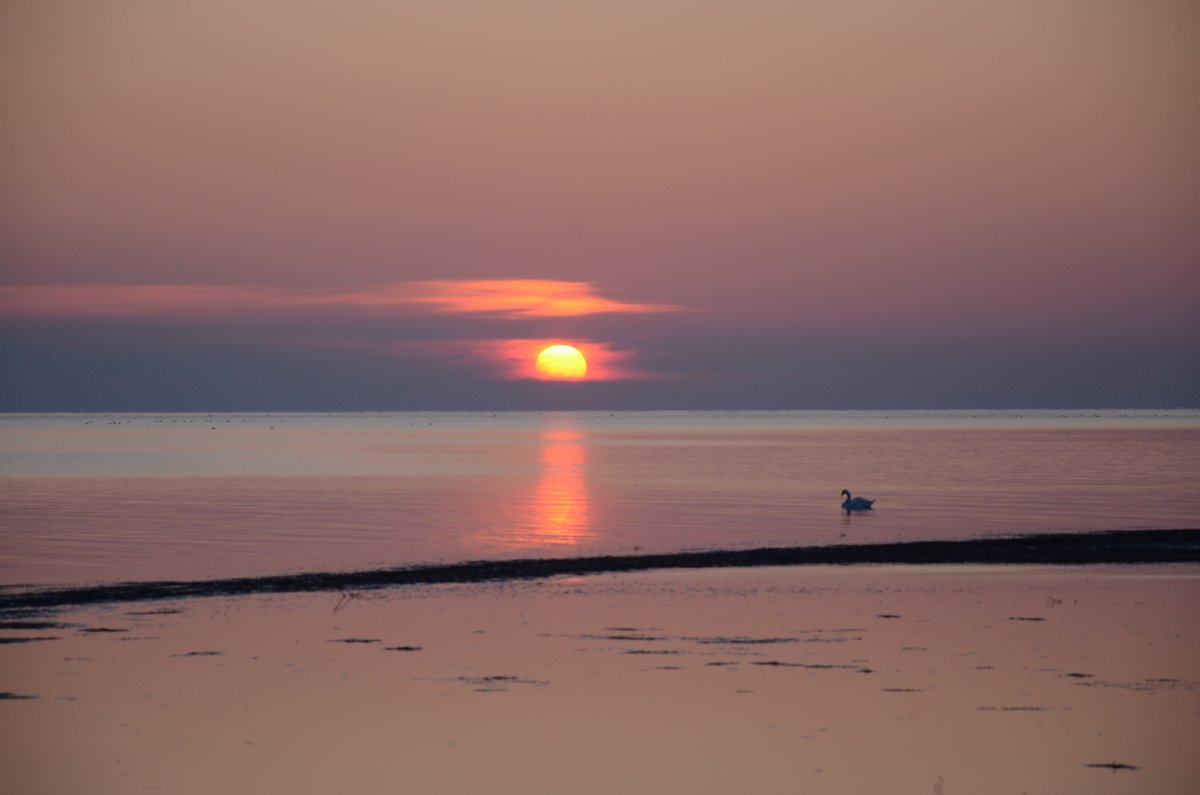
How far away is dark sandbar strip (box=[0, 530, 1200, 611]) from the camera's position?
1161 inches

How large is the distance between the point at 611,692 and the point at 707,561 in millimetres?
14797

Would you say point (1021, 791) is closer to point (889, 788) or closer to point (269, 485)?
point (889, 788)

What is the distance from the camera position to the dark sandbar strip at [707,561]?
96.8 feet

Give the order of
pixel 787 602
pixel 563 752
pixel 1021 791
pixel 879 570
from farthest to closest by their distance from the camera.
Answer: pixel 879 570 < pixel 787 602 < pixel 563 752 < pixel 1021 791

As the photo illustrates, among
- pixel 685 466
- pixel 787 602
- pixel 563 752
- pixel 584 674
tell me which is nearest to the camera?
pixel 563 752

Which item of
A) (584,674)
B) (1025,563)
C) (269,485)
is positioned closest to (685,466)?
(269,485)

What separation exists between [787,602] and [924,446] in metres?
106

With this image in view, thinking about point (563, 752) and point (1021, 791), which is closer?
point (1021, 791)

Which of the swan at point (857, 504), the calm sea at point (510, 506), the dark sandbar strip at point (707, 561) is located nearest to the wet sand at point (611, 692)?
the dark sandbar strip at point (707, 561)

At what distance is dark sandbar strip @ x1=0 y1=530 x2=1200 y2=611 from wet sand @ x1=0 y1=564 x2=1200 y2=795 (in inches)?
57.8

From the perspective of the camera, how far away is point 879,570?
33.3 m

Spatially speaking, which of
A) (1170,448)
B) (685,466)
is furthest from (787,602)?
(1170,448)

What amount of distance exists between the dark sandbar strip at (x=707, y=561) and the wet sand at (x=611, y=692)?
57.8 inches

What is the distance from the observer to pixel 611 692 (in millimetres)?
20125
